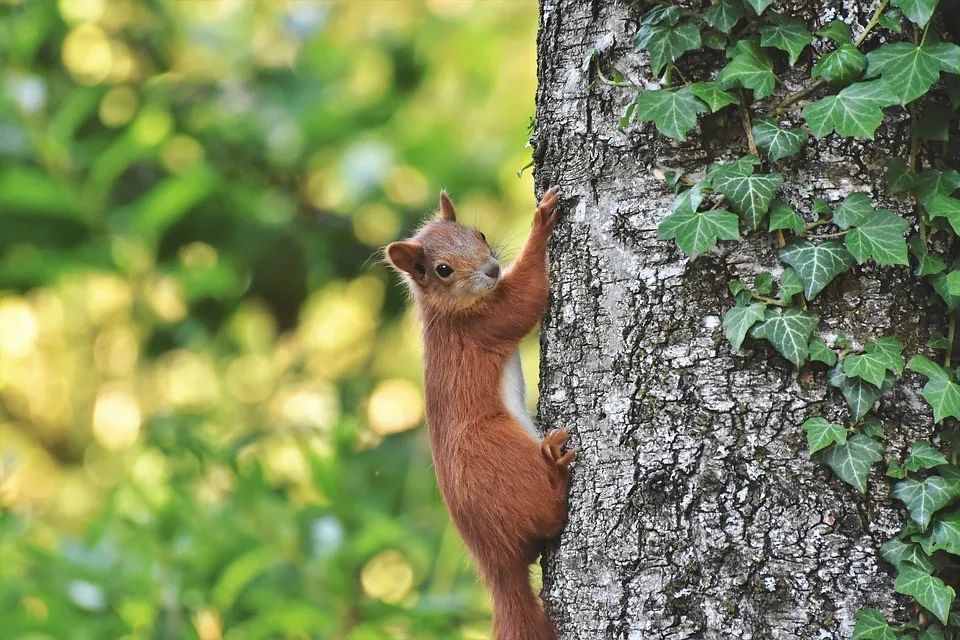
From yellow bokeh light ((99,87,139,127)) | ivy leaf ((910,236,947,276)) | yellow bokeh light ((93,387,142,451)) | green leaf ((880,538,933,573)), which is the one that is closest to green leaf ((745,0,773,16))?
ivy leaf ((910,236,947,276))

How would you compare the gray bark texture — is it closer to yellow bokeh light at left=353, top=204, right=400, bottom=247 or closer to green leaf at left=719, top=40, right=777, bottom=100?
green leaf at left=719, top=40, right=777, bottom=100

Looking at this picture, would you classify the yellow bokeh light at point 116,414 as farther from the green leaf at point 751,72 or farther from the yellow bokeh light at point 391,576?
the green leaf at point 751,72

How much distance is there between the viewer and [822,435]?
4.53ft

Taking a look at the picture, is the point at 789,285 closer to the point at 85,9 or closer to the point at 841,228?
the point at 841,228

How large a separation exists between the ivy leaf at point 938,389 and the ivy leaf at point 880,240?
140mm

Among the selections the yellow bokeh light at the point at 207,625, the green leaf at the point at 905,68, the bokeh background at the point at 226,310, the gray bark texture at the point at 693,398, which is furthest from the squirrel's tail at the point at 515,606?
the yellow bokeh light at the point at 207,625

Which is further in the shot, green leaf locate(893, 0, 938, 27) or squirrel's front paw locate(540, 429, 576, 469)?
squirrel's front paw locate(540, 429, 576, 469)

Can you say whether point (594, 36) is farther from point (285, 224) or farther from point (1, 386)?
point (1, 386)

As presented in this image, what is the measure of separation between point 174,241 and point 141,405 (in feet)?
2.59

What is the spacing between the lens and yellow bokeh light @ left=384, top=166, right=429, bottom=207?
4008 millimetres

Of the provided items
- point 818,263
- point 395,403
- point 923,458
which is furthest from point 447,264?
point 395,403

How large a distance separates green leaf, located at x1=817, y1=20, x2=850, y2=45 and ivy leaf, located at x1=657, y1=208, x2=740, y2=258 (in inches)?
10.1

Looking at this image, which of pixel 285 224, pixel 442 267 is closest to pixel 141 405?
pixel 285 224

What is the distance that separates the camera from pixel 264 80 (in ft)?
13.8
